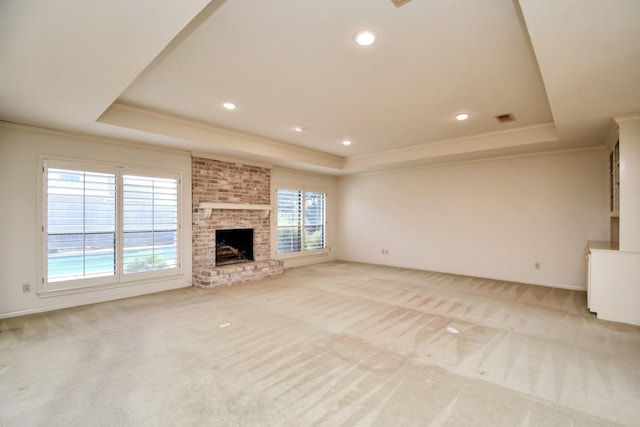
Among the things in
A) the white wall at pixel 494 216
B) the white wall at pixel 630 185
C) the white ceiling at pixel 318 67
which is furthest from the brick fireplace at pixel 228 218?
the white wall at pixel 630 185

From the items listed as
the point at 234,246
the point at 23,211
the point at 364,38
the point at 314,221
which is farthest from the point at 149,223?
the point at 364,38

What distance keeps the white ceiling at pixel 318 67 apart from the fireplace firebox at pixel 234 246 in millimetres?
2004

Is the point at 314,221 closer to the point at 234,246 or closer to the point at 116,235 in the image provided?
the point at 234,246

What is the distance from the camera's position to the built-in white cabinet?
3.41 m

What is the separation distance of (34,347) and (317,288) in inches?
136

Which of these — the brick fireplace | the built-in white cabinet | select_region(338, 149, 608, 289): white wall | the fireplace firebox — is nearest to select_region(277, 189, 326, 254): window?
the brick fireplace

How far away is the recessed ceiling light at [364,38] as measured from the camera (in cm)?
224

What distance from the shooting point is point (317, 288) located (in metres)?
4.97

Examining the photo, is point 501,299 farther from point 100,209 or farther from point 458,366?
point 100,209

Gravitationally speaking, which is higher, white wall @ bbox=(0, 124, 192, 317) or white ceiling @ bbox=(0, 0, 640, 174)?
white ceiling @ bbox=(0, 0, 640, 174)

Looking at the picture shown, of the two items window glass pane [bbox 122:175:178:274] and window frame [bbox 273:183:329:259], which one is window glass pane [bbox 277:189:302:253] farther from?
window glass pane [bbox 122:175:178:274]

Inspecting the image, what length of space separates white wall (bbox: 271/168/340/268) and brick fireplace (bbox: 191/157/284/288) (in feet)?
0.62

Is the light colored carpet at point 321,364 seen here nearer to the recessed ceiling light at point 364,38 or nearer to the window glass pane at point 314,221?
the recessed ceiling light at point 364,38

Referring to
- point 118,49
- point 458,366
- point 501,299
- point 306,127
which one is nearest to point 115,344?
point 118,49
